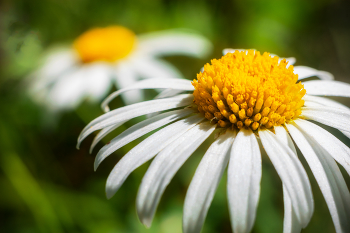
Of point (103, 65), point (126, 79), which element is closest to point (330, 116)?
point (126, 79)

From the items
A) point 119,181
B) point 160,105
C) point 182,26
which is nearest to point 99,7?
point 182,26

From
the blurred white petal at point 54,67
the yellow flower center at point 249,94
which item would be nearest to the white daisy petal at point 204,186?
the yellow flower center at point 249,94

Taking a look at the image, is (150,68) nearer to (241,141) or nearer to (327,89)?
(327,89)

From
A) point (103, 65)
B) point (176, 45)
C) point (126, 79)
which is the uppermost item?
point (176, 45)

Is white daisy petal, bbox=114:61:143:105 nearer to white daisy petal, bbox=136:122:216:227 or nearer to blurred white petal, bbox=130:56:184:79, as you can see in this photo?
blurred white petal, bbox=130:56:184:79

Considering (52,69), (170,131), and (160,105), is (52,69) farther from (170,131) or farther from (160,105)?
(170,131)
